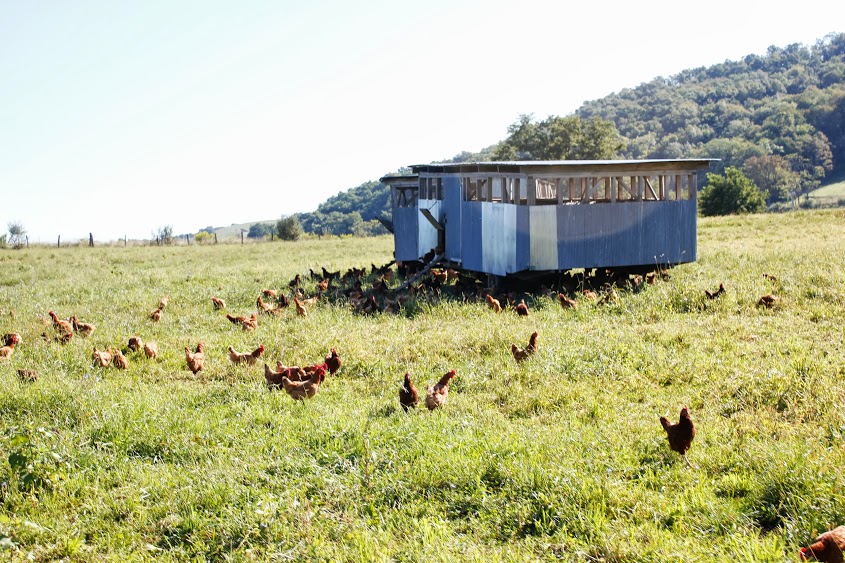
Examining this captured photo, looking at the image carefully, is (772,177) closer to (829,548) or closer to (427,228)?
(427,228)

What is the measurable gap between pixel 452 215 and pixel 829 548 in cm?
1705

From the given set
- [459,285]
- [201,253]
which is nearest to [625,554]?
[459,285]

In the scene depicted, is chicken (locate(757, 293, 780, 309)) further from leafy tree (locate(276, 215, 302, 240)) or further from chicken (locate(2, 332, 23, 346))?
leafy tree (locate(276, 215, 302, 240))

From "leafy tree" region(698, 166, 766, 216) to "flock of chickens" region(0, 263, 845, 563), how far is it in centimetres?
3723

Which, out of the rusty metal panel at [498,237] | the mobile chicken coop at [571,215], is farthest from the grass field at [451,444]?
the rusty metal panel at [498,237]

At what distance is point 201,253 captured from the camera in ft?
124

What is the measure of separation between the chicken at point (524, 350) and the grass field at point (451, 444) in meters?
0.14

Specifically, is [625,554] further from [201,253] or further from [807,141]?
[807,141]

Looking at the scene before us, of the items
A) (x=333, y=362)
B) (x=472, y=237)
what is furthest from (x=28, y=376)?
(x=472, y=237)

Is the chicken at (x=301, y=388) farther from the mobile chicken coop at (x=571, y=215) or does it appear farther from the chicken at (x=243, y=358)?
the mobile chicken coop at (x=571, y=215)

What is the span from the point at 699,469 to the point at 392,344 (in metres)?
6.45

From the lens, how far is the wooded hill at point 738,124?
8469 cm

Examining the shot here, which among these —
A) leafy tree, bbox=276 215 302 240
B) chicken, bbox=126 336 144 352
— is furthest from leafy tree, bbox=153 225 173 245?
chicken, bbox=126 336 144 352

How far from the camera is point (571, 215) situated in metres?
19.1
